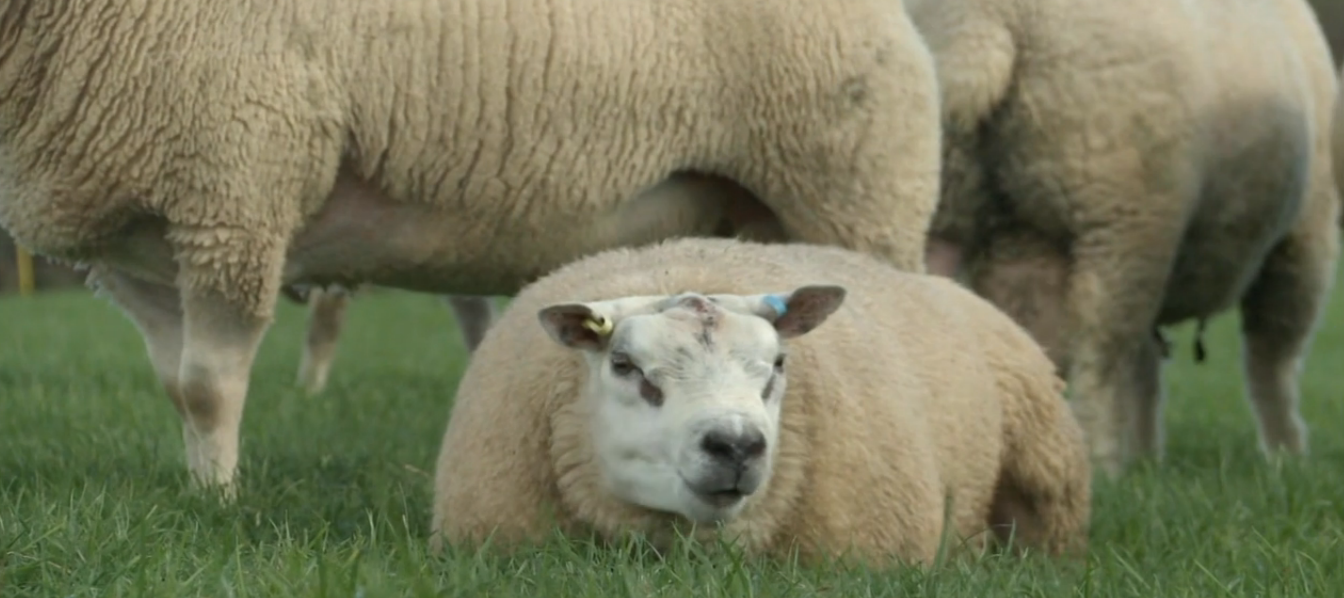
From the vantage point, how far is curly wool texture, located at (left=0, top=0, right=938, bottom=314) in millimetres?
5203

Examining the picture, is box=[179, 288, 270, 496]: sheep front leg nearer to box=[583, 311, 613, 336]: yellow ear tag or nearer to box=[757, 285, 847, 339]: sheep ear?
box=[583, 311, 613, 336]: yellow ear tag

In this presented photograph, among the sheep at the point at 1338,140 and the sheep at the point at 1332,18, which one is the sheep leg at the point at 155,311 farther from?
the sheep at the point at 1332,18

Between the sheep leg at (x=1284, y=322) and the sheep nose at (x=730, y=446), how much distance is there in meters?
4.29

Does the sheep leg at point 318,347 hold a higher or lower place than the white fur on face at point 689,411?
lower

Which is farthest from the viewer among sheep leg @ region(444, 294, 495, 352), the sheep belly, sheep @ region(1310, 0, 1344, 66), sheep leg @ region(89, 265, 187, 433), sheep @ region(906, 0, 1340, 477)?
sheep @ region(1310, 0, 1344, 66)

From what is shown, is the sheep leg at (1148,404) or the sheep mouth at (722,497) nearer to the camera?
the sheep mouth at (722,497)

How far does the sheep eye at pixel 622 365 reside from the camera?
14.0 feet

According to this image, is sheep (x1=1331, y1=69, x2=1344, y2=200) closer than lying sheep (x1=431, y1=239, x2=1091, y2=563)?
No

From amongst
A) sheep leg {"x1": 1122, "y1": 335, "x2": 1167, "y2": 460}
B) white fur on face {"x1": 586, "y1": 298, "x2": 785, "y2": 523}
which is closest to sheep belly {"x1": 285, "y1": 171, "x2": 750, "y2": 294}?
white fur on face {"x1": 586, "y1": 298, "x2": 785, "y2": 523}

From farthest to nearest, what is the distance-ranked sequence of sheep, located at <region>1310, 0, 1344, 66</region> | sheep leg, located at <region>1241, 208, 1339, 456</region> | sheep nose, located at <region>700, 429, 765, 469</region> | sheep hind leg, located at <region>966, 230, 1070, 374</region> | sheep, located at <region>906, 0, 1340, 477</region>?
sheep, located at <region>1310, 0, 1344, 66</region>, sheep leg, located at <region>1241, 208, 1339, 456</region>, sheep hind leg, located at <region>966, 230, 1070, 374</region>, sheep, located at <region>906, 0, 1340, 477</region>, sheep nose, located at <region>700, 429, 765, 469</region>

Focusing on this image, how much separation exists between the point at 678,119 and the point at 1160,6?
6.84 ft

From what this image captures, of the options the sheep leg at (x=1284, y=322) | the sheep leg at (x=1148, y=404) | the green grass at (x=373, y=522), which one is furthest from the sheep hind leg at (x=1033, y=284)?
the sheep leg at (x=1284, y=322)

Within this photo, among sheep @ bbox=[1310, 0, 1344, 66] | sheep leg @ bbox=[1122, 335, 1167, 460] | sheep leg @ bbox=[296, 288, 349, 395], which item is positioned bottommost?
sheep @ bbox=[1310, 0, 1344, 66]

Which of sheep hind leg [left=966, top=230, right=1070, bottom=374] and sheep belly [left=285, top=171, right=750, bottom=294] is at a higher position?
sheep belly [left=285, top=171, right=750, bottom=294]
